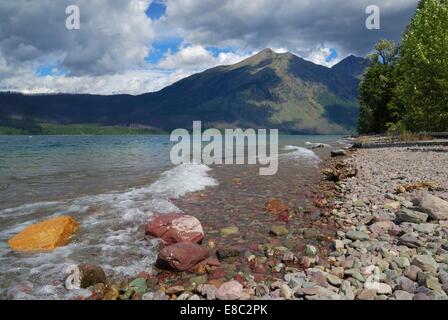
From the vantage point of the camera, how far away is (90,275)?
7.94 meters

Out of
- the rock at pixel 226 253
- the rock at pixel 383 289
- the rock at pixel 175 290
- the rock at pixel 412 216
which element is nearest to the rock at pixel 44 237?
the rock at pixel 175 290

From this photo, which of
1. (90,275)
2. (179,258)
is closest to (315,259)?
(179,258)

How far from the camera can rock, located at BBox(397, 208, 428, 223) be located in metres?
10.7

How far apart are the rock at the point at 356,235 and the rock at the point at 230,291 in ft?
13.8

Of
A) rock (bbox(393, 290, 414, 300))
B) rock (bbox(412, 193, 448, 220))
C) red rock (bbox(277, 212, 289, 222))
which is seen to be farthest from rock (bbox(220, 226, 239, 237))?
rock (bbox(412, 193, 448, 220))

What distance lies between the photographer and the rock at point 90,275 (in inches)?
309

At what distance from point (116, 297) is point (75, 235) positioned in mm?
4853

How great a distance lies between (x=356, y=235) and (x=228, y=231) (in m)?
4.01

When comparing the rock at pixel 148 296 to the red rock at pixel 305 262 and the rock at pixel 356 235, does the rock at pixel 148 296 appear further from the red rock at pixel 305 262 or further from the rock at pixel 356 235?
the rock at pixel 356 235

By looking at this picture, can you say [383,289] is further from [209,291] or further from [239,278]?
[209,291]

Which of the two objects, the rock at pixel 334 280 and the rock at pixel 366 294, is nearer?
the rock at pixel 366 294

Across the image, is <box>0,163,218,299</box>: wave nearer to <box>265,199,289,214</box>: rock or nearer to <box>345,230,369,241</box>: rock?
<box>265,199,289,214</box>: rock
